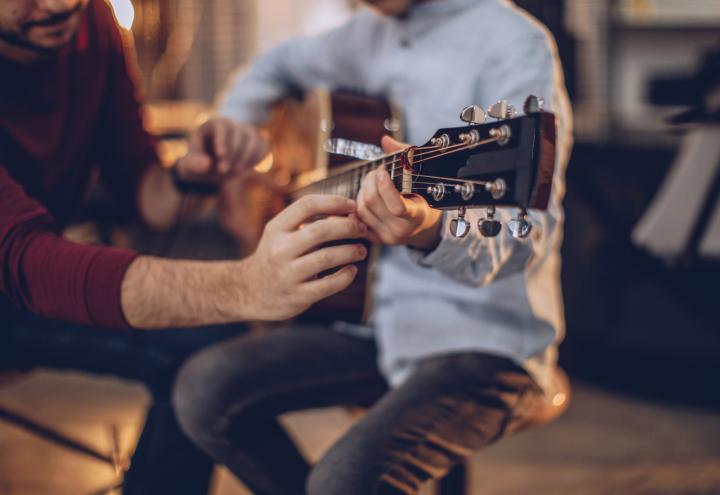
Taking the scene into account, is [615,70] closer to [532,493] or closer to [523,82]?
[532,493]

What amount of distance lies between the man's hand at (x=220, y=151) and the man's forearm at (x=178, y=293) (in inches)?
20.2

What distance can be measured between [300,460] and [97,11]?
104 cm

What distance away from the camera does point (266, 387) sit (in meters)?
1.32

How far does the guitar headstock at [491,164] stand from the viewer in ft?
2.57

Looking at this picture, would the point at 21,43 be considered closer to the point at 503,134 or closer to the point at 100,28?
the point at 100,28

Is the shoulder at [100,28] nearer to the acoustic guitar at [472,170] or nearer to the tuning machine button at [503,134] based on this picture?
the acoustic guitar at [472,170]

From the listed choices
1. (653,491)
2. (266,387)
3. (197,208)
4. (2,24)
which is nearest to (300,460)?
(266,387)

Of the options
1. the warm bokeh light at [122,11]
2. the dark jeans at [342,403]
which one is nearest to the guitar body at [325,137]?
the dark jeans at [342,403]

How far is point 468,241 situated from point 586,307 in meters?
2.19

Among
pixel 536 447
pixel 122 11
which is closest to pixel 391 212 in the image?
pixel 122 11

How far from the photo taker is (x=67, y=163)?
1433mm

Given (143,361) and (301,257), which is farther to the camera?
(143,361)

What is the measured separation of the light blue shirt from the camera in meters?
1.13

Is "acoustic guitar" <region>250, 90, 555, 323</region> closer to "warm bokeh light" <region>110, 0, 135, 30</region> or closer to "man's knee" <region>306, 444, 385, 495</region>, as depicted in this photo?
"man's knee" <region>306, 444, 385, 495</region>
